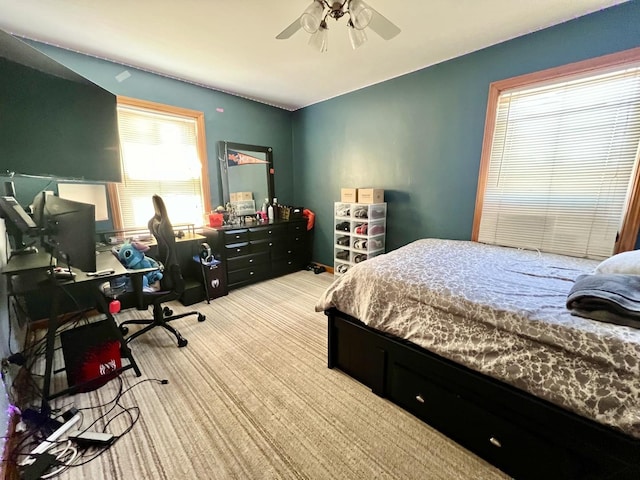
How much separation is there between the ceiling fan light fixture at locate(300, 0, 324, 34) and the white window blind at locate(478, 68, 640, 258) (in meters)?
1.90

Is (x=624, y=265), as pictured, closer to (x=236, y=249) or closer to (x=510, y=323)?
(x=510, y=323)

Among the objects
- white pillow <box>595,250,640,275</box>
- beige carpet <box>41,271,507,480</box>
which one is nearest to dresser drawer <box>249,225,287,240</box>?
beige carpet <box>41,271,507,480</box>

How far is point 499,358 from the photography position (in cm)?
114

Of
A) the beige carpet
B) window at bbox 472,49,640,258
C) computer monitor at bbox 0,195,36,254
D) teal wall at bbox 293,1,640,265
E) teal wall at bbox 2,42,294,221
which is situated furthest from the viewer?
teal wall at bbox 2,42,294,221

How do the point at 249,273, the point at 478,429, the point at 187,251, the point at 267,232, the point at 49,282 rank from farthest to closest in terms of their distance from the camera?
the point at 267,232 → the point at 249,273 → the point at 187,251 → the point at 49,282 → the point at 478,429

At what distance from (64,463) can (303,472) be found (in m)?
1.17

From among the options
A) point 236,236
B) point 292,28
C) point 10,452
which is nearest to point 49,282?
point 10,452

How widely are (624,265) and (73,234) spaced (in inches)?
124

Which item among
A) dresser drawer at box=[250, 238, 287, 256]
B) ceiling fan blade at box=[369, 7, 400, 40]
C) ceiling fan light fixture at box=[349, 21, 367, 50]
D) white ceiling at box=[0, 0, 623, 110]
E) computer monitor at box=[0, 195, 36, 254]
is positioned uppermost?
white ceiling at box=[0, 0, 623, 110]

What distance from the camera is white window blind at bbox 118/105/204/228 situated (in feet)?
9.35

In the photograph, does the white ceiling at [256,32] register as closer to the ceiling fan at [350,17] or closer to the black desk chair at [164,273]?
the ceiling fan at [350,17]

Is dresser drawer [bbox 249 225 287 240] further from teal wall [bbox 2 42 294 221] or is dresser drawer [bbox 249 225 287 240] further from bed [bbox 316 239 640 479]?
bed [bbox 316 239 640 479]

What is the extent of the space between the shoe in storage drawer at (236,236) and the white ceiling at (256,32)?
1.83m

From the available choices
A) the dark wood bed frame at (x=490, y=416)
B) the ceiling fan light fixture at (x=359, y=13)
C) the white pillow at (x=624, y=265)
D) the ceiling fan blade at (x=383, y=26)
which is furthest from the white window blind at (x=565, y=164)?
the dark wood bed frame at (x=490, y=416)
